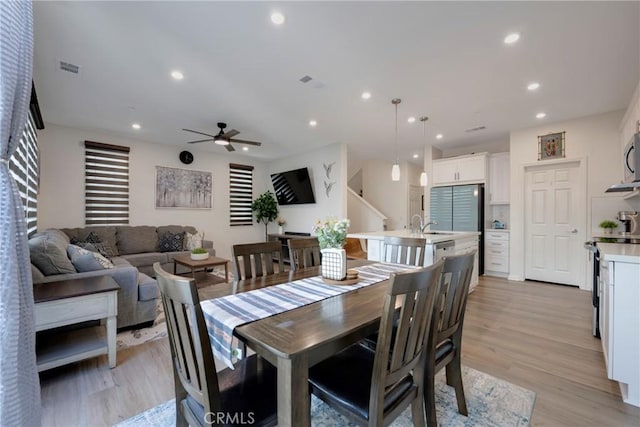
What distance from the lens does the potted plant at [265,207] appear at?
22.9 feet

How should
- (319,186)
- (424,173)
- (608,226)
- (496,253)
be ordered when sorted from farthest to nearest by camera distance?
1. (319,186)
2. (496,253)
3. (424,173)
4. (608,226)

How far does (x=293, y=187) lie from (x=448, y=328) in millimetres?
5360

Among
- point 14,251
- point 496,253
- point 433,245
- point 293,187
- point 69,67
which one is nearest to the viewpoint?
point 14,251

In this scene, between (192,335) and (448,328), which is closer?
(192,335)

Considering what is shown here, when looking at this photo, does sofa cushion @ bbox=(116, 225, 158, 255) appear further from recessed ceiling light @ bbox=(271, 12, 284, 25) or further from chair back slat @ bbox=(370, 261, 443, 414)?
chair back slat @ bbox=(370, 261, 443, 414)

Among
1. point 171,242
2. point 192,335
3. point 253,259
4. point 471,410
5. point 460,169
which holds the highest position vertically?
point 460,169

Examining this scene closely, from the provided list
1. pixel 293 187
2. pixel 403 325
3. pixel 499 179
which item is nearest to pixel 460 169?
pixel 499 179

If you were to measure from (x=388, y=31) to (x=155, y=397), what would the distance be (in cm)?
327

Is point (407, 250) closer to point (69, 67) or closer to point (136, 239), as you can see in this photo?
point (69, 67)

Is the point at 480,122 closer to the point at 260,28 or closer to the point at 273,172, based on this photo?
the point at 260,28

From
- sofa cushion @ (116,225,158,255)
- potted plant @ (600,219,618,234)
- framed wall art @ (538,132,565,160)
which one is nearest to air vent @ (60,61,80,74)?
sofa cushion @ (116,225,158,255)

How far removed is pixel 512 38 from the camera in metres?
2.33

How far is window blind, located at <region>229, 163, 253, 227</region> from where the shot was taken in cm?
672

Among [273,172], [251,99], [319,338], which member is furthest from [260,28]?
[273,172]
